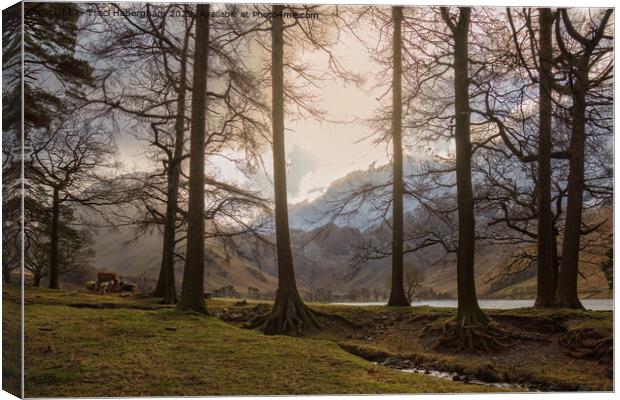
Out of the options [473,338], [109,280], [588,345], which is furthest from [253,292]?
[588,345]

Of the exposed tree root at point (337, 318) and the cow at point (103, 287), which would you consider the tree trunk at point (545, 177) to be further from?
the cow at point (103, 287)

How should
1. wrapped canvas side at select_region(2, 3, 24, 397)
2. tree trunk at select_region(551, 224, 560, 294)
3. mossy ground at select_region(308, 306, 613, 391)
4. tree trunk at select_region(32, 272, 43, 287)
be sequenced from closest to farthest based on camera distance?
wrapped canvas side at select_region(2, 3, 24, 397) < tree trunk at select_region(32, 272, 43, 287) < mossy ground at select_region(308, 306, 613, 391) < tree trunk at select_region(551, 224, 560, 294)

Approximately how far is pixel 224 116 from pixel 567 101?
4415mm

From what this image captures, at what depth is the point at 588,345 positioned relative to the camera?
723 cm

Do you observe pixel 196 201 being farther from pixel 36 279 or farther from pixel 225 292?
pixel 36 279

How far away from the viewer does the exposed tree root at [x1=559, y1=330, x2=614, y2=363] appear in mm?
7176

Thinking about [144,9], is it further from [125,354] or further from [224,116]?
[125,354]

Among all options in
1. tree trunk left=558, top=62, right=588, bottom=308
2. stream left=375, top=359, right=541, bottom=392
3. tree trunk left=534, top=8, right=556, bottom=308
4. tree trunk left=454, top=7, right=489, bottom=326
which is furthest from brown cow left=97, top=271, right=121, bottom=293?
tree trunk left=558, top=62, right=588, bottom=308

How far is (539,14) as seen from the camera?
755 centimetres

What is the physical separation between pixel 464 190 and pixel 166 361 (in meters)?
4.13

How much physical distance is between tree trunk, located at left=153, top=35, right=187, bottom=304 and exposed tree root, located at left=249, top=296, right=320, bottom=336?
4.02 ft

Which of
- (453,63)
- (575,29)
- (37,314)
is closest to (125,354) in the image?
(37,314)

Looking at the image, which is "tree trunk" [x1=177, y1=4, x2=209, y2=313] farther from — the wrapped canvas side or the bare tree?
the bare tree

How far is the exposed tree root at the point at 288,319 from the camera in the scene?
7.52 m
